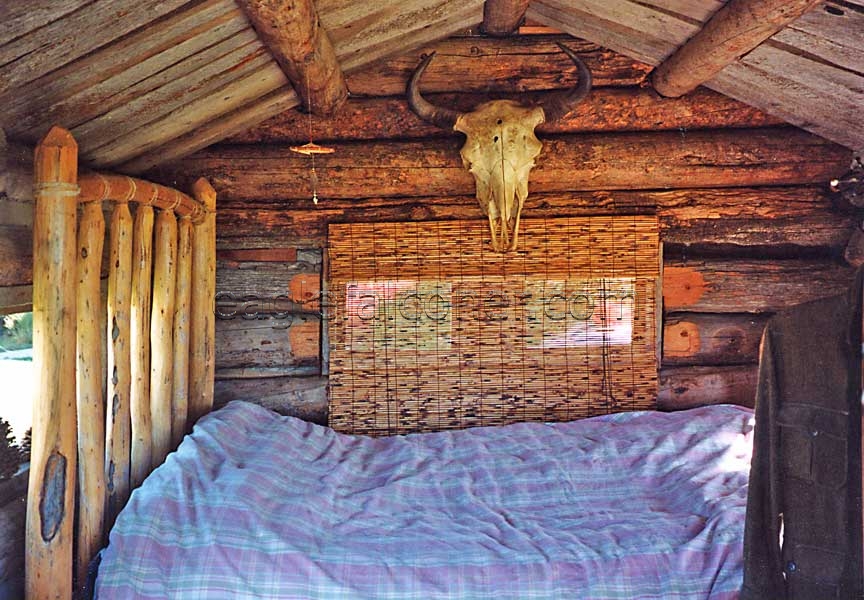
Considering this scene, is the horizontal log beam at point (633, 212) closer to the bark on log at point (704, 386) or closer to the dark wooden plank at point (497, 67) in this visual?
the dark wooden plank at point (497, 67)

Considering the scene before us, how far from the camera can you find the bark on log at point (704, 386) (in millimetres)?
4188

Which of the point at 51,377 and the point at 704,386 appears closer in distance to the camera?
the point at 51,377

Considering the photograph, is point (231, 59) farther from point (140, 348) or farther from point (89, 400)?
point (89, 400)

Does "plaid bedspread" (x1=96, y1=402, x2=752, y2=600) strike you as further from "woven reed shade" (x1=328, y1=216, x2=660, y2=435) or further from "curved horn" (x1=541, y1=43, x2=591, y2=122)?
"curved horn" (x1=541, y1=43, x2=591, y2=122)

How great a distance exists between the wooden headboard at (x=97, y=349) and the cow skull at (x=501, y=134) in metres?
1.40

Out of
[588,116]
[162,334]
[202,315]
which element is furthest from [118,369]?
[588,116]

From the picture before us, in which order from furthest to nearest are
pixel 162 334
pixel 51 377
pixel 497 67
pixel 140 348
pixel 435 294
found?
pixel 435 294, pixel 497 67, pixel 162 334, pixel 140 348, pixel 51 377

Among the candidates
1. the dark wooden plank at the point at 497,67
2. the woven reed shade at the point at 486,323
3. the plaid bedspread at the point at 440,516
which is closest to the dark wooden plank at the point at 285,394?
the woven reed shade at the point at 486,323

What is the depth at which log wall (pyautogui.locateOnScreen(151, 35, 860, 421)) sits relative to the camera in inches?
158

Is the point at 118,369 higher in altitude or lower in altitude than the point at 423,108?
lower

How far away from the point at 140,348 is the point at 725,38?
9.31 feet

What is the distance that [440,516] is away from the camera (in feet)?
9.21

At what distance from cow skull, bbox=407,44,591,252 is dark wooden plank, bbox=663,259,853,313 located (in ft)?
3.73

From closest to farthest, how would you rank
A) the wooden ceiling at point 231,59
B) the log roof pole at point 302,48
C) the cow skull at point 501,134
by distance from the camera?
1. the wooden ceiling at point 231,59
2. the log roof pole at point 302,48
3. the cow skull at point 501,134
